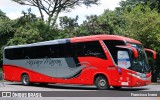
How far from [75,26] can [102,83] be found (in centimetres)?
2832

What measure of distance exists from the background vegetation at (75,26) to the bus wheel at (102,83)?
50.3ft

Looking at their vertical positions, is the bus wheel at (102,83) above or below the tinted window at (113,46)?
below

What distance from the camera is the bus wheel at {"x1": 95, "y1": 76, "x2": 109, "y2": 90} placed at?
21.7m

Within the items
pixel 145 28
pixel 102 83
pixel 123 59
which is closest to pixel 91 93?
pixel 102 83

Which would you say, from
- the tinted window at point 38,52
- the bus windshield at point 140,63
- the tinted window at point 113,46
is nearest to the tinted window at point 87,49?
the tinted window at point 113,46

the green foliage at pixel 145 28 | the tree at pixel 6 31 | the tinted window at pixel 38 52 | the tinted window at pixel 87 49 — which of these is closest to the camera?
the tinted window at pixel 87 49

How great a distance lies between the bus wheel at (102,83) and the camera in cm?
2167

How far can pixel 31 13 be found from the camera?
4641 centimetres

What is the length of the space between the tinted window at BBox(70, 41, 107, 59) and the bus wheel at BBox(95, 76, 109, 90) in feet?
4.24

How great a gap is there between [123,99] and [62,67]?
8.59 m

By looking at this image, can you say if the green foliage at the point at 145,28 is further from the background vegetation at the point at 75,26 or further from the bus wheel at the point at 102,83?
the bus wheel at the point at 102,83

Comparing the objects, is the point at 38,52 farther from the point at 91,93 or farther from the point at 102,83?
the point at 91,93

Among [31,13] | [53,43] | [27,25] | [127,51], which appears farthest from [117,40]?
[31,13]

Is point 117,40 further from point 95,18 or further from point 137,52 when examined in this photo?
point 95,18
